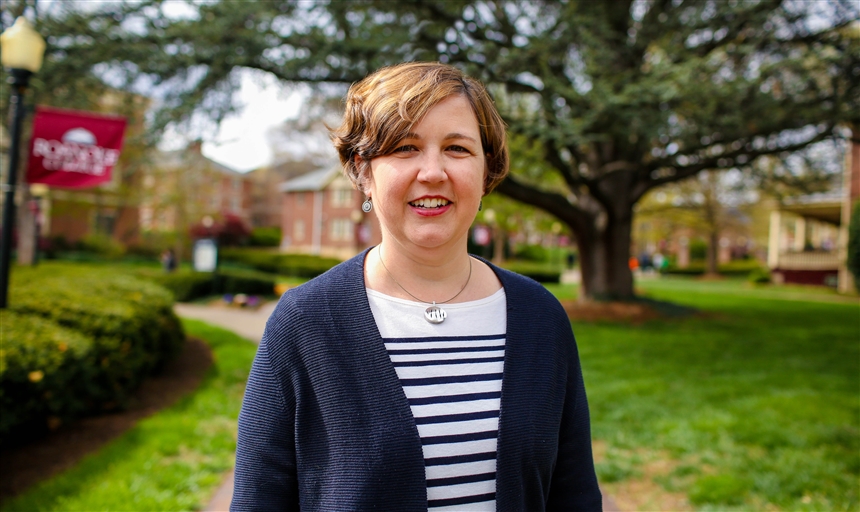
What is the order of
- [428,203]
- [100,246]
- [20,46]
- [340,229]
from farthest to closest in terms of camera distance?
[340,229], [100,246], [20,46], [428,203]

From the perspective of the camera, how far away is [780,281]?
28625 millimetres

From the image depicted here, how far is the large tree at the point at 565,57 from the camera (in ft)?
25.7

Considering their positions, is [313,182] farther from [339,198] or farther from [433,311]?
[433,311]

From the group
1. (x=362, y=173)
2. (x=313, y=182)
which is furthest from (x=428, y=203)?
(x=313, y=182)

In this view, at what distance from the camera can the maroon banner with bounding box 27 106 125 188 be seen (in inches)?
252

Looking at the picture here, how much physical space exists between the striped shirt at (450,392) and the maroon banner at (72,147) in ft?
20.7

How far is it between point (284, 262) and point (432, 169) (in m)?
30.6

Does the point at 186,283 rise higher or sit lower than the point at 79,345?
lower

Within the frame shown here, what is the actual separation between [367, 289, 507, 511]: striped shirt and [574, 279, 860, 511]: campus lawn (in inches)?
116

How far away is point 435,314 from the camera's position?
1562mm

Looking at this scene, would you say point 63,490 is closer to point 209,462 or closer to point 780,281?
point 209,462

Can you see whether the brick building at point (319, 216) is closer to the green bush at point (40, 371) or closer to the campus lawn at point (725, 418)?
the campus lawn at point (725, 418)

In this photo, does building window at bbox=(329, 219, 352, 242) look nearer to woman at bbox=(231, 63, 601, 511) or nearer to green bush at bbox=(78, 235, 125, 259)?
green bush at bbox=(78, 235, 125, 259)

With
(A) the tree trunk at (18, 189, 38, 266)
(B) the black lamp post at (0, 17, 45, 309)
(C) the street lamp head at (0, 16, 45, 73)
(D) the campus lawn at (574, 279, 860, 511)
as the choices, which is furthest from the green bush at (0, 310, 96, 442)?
(A) the tree trunk at (18, 189, 38, 266)
